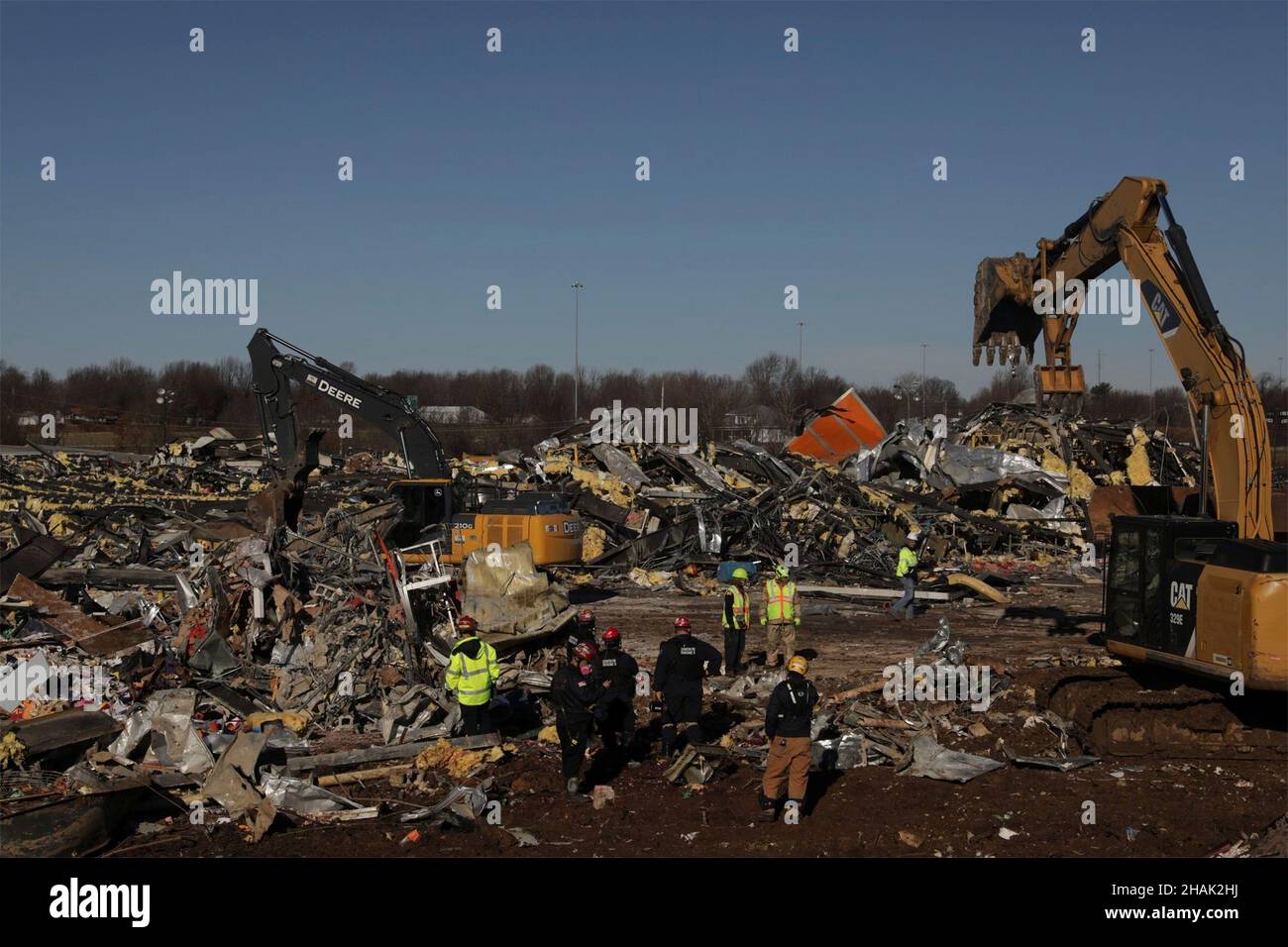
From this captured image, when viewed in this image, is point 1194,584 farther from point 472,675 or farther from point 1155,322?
point 472,675

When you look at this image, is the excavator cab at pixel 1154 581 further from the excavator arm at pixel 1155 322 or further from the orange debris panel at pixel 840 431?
the orange debris panel at pixel 840 431

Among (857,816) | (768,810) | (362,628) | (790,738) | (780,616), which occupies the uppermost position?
(362,628)

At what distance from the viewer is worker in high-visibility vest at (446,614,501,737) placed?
11.0m

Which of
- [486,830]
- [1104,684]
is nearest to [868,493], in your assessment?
[1104,684]

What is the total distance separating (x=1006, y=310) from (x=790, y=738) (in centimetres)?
1044

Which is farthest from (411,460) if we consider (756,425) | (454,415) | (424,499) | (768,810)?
(454,415)

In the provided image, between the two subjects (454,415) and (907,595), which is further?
(454,415)

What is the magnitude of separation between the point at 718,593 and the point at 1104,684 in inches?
425

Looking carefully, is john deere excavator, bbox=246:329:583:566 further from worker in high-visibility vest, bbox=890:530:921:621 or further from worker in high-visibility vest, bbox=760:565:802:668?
worker in high-visibility vest, bbox=760:565:802:668

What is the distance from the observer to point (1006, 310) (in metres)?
17.6

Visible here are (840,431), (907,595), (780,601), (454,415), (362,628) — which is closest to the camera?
(362,628)

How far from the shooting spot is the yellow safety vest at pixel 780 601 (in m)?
15.0

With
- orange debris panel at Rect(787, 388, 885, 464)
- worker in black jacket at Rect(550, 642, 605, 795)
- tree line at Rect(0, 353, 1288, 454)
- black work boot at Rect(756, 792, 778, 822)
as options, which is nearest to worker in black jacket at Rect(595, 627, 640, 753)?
worker in black jacket at Rect(550, 642, 605, 795)

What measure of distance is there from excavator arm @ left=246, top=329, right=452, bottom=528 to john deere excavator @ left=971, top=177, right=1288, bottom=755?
41.0 feet
